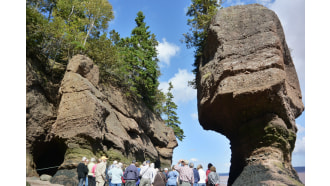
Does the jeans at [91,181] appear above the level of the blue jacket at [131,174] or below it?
below

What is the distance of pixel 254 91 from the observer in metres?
15.1

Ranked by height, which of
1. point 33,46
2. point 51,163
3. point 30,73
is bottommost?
point 51,163

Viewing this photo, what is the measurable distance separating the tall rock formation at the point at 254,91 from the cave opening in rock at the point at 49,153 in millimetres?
9975

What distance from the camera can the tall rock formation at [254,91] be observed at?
1479 centimetres

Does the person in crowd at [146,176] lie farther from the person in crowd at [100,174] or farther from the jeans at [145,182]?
the person in crowd at [100,174]

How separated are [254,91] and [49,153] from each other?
1407 centimetres

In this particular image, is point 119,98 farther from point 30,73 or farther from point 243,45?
point 243,45

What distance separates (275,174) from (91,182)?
8698mm

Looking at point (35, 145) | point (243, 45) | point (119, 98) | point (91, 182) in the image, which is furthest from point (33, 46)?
point (243, 45)

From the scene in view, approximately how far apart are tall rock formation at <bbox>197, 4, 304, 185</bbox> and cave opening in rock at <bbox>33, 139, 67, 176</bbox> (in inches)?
393

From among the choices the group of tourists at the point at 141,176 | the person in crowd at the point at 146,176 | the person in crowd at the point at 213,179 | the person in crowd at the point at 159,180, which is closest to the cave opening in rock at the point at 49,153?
the group of tourists at the point at 141,176

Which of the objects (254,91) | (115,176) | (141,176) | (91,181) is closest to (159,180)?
(141,176)

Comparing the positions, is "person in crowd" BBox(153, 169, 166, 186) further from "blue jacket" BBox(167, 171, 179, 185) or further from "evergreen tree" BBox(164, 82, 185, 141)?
"evergreen tree" BBox(164, 82, 185, 141)

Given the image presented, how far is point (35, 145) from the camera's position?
1583 centimetres
